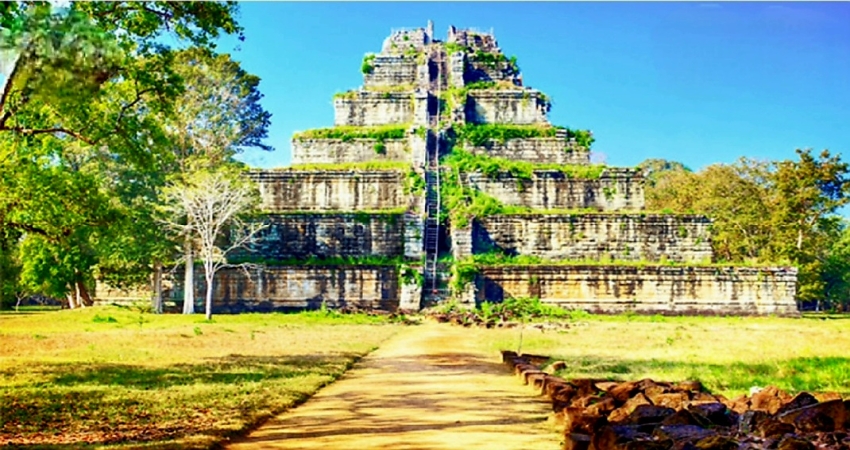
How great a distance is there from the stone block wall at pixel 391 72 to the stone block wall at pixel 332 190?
8.17 m

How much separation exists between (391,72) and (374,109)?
3.55 m

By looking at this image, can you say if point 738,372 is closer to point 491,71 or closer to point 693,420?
point 693,420

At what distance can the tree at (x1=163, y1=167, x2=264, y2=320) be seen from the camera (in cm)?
2781

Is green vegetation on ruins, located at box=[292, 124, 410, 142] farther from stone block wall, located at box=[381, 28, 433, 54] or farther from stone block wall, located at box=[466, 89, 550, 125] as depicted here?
stone block wall, located at box=[381, 28, 433, 54]

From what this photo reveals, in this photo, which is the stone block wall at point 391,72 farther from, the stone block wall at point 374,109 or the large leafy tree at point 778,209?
the large leafy tree at point 778,209

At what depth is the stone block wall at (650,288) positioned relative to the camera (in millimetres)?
30469

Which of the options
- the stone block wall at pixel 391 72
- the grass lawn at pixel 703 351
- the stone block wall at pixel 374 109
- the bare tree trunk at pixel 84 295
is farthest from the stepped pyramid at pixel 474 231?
the bare tree trunk at pixel 84 295

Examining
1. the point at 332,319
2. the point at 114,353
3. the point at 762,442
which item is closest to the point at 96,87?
the point at 114,353

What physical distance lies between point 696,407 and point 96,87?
7559mm

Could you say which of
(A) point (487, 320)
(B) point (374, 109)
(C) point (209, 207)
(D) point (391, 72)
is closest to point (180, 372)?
(A) point (487, 320)

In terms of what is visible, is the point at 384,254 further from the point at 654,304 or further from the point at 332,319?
the point at 654,304

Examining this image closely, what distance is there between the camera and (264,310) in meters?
30.9

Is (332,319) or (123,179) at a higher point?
(123,179)

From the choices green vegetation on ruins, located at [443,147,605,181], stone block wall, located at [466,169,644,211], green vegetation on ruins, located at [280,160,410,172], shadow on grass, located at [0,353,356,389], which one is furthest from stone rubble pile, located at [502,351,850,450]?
green vegetation on ruins, located at [280,160,410,172]
